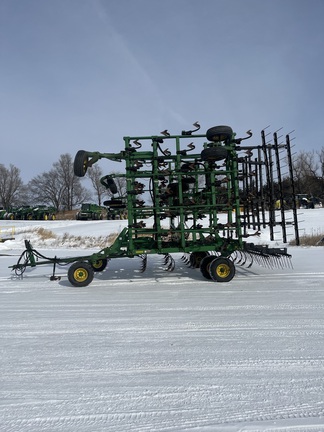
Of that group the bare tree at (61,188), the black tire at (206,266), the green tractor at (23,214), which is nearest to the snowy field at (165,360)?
→ the black tire at (206,266)

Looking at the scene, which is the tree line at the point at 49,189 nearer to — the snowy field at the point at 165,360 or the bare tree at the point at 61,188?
the bare tree at the point at 61,188

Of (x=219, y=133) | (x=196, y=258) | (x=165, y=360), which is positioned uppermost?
(x=219, y=133)

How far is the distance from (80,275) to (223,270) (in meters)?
2.87

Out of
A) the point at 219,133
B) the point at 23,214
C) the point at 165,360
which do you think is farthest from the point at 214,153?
the point at 23,214

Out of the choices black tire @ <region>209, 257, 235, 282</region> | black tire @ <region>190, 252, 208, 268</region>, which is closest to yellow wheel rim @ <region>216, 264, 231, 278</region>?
black tire @ <region>209, 257, 235, 282</region>

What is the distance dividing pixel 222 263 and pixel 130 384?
412 centimetres

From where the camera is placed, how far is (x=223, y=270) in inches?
258

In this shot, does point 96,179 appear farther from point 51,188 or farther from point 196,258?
point 196,258

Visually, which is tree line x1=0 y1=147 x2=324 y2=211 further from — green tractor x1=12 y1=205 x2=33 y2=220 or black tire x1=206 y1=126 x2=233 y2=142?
black tire x1=206 y1=126 x2=233 y2=142

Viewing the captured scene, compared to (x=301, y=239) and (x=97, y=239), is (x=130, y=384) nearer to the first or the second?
(x=301, y=239)

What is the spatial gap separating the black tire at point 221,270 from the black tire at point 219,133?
2.46 m

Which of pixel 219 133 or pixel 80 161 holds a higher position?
pixel 219 133

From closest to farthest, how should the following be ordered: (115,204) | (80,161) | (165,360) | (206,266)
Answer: (165,360), (80,161), (206,266), (115,204)

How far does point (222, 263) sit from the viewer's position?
21.4ft
